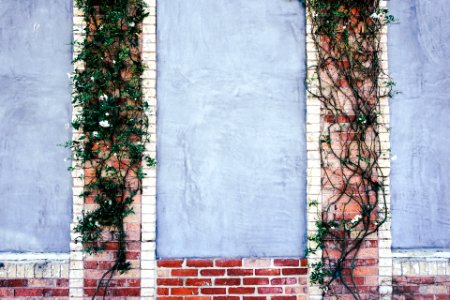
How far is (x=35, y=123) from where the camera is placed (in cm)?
376

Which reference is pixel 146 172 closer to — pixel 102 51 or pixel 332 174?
pixel 102 51

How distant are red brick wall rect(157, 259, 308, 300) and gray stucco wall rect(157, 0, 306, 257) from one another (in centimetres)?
9

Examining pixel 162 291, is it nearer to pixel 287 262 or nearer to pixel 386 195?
pixel 287 262

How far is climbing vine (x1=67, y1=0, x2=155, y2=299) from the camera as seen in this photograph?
3.62 m

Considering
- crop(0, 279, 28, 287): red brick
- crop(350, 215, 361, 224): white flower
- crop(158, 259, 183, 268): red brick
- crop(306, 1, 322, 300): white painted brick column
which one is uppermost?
crop(306, 1, 322, 300): white painted brick column

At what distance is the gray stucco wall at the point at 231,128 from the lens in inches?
147

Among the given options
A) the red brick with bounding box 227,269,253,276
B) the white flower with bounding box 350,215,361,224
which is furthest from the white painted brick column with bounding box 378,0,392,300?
the red brick with bounding box 227,269,253,276

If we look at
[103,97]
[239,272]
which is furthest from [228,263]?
[103,97]

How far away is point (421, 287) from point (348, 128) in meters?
1.57

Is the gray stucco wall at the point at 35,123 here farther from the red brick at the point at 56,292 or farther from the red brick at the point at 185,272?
the red brick at the point at 185,272

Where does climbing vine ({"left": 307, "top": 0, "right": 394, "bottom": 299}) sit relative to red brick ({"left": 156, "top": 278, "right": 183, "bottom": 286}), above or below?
above

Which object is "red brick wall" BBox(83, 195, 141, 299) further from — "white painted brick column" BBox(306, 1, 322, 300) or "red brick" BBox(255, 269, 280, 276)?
"white painted brick column" BBox(306, 1, 322, 300)

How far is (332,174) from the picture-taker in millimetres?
3707

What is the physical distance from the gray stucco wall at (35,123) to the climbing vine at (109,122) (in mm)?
197
